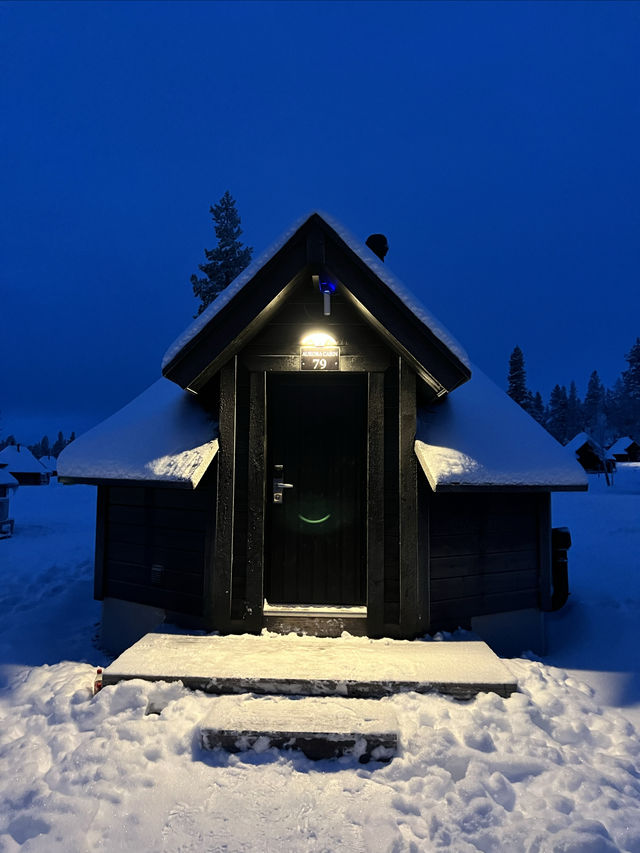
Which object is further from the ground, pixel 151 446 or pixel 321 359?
pixel 321 359

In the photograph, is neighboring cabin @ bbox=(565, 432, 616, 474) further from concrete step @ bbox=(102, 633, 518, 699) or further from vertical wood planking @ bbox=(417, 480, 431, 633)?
concrete step @ bbox=(102, 633, 518, 699)

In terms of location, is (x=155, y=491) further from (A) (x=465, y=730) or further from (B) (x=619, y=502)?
(B) (x=619, y=502)

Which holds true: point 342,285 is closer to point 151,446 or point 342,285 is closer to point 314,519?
point 314,519

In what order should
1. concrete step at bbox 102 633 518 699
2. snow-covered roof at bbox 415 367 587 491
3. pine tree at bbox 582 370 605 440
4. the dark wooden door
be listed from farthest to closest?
pine tree at bbox 582 370 605 440 < the dark wooden door < snow-covered roof at bbox 415 367 587 491 < concrete step at bbox 102 633 518 699

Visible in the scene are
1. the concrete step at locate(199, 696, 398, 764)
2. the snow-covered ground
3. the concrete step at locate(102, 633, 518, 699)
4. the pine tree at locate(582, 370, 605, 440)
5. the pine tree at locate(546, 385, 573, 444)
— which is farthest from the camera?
the pine tree at locate(582, 370, 605, 440)

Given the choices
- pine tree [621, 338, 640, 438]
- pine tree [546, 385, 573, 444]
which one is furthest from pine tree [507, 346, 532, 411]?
pine tree [621, 338, 640, 438]

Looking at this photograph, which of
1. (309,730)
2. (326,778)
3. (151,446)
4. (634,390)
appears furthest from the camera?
(634,390)

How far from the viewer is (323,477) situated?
5527 mm

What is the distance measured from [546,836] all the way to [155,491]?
4.66 meters

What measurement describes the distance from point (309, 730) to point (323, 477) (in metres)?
2.79

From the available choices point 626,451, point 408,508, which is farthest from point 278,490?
point 626,451

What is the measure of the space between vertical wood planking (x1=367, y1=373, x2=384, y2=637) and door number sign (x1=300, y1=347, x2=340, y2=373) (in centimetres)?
43

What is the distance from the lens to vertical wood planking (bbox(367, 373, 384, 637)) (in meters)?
4.79

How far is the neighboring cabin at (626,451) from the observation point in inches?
1626
